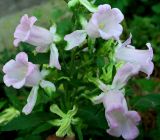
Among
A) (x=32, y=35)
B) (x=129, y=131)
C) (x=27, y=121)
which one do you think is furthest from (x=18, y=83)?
(x=129, y=131)

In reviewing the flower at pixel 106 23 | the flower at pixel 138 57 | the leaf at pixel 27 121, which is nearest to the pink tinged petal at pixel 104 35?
the flower at pixel 106 23

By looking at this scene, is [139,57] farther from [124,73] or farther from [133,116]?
[133,116]

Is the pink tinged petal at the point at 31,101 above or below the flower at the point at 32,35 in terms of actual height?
below

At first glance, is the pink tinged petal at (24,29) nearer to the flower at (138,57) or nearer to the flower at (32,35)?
the flower at (32,35)

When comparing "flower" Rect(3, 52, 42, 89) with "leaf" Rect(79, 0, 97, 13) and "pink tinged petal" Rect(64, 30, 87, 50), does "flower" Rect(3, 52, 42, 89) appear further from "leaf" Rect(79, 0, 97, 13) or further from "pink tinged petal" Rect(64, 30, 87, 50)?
"leaf" Rect(79, 0, 97, 13)

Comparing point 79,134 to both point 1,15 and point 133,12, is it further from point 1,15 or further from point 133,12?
point 1,15
